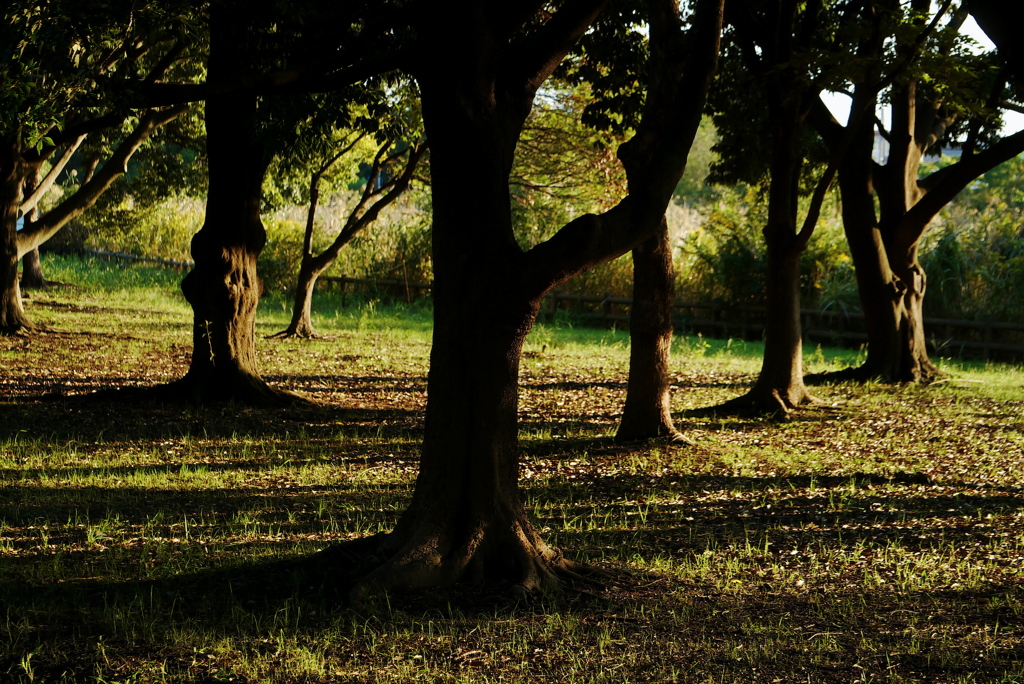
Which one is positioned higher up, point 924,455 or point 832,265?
point 832,265

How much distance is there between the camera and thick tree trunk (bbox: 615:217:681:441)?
31.1ft

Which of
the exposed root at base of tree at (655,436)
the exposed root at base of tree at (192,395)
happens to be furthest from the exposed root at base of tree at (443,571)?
the exposed root at base of tree at (192,395)

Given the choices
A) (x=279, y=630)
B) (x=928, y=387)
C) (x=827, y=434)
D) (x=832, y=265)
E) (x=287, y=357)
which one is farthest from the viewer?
(x=832, y=265)

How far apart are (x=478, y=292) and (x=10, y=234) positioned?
14.0 metres

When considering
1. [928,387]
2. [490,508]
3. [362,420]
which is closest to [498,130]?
[490,508]

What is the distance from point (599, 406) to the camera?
12398 millimetres

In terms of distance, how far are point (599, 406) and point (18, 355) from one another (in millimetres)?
8649

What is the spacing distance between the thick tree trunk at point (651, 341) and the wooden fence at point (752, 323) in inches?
345

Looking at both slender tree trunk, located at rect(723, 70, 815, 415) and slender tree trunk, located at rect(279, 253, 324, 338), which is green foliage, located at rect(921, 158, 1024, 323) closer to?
slender tree trunk, located at rect(723, 70, 815, 415)

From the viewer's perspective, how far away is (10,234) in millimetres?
16266

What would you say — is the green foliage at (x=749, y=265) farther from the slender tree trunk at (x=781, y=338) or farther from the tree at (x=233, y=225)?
the tree at (x=233, y=225)

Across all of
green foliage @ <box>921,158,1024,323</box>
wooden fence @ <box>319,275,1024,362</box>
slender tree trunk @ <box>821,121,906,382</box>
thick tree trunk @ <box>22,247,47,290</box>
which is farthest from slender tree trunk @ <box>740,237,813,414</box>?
thick tree trunk @ <box>22,247,47,290</box>

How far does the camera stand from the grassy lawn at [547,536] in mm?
4277

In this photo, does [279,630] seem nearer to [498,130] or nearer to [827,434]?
[498,130]
